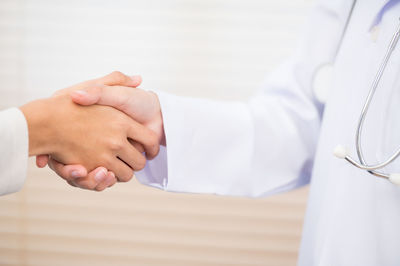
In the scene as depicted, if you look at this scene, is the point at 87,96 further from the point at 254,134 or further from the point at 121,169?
the point at 254,134

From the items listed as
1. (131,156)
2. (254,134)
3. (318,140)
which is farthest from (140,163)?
(318,140)

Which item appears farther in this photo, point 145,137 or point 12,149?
point 145,137

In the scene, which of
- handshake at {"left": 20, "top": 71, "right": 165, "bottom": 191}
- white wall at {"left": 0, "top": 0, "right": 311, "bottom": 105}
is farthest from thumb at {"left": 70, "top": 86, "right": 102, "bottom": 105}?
white wall at {"left": 0, "top": 0, "right": 311, "bottom": 105}

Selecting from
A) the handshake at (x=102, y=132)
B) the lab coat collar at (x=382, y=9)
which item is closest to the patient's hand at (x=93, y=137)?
the handshake at (x=102, y=132)

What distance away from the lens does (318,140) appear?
0.82m

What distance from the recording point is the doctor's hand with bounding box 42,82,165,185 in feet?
2.53

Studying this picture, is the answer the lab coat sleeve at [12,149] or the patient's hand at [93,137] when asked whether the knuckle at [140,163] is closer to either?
the patient's hand at [93,137]

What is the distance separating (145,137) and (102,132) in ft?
0.29

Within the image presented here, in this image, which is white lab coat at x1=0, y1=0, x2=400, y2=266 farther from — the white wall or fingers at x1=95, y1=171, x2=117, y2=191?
the white wall

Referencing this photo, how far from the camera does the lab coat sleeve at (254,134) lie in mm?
809

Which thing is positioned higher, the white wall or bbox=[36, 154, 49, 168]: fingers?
the white wall

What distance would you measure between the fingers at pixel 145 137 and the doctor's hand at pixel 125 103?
0.05ft

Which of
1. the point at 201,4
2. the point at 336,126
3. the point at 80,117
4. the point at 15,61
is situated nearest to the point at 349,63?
the point at 336,126

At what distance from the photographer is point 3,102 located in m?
1.28
